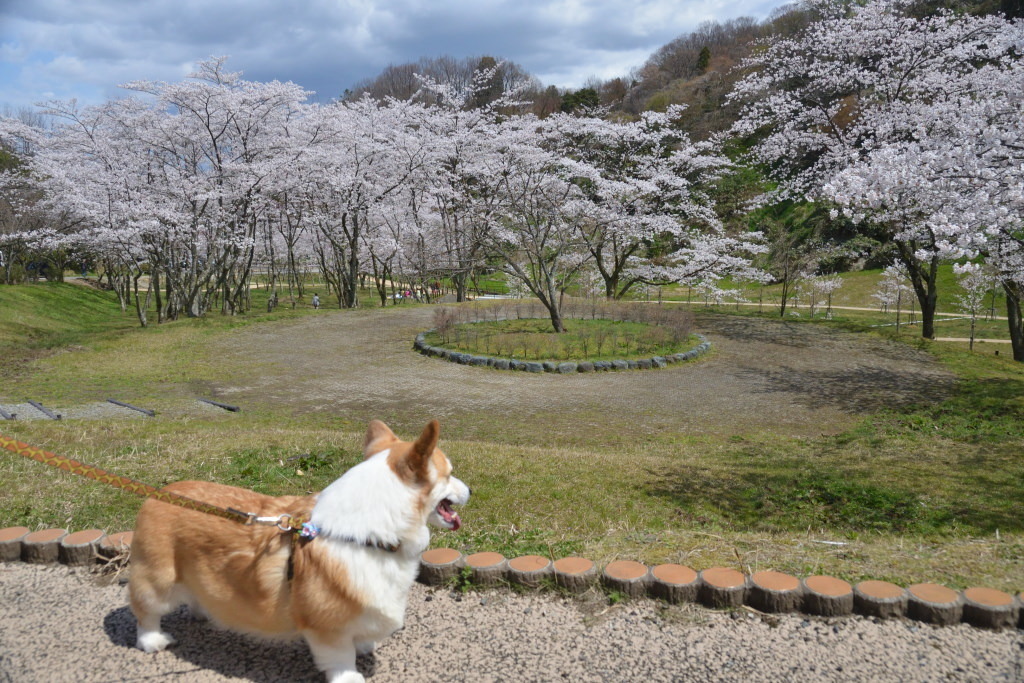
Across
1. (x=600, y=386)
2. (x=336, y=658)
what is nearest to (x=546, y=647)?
(x=336, y=658)

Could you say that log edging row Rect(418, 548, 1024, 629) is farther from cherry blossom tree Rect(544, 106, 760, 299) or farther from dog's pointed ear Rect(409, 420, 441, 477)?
cherry blossom tree Rect(544, 106, 760, 299)

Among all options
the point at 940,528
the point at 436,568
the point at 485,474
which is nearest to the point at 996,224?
the point at 940,528

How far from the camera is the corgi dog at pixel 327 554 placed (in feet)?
7.58

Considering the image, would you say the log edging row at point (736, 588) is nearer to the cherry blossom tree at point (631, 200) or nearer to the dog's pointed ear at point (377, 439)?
the dog's pointed ear at point (377, 439)

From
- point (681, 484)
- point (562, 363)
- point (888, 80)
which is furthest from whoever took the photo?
point (888, 80)

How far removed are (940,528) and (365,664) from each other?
4878 mm

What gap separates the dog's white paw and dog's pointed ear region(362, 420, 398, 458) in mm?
1335

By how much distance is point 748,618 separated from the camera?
3156 millimetres

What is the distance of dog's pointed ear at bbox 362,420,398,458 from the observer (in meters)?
2.51

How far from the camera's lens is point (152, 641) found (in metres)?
2.85

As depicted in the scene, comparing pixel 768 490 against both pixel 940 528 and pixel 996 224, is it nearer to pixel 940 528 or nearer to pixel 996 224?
pixel 940 528

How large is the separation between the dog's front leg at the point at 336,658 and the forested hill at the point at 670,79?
46.2 m

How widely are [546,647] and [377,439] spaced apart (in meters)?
1.27

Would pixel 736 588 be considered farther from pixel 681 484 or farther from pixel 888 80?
pixel 888 80
